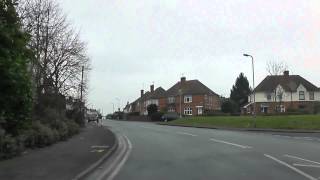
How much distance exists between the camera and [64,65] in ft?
136

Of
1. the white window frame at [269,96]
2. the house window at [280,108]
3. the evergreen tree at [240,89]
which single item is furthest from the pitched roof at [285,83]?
the evergreen tree at [240,89]

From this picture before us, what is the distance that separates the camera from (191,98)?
14400 cm

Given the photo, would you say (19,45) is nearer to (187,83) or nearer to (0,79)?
(0,79)

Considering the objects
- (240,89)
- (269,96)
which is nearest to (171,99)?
(240,89)

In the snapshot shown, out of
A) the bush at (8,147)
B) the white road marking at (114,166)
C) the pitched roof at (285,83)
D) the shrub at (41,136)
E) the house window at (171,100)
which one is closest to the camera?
the white road marking at (114,166)

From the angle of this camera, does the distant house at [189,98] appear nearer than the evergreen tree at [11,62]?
No

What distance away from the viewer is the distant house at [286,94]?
11238cm

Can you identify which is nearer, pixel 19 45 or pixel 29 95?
pixel 19 45

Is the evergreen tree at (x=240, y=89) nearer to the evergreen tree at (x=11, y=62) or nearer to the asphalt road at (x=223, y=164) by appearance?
the asphalt road at (x=223, y=164)

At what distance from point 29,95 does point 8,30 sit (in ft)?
11.9

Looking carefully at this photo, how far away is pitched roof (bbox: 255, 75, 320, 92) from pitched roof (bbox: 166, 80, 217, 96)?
26.9 metres

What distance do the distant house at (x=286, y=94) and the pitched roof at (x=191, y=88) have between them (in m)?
27.8

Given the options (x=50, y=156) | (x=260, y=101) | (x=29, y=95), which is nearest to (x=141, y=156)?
(x=50, y=156)

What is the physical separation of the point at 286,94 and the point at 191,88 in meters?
36.1
